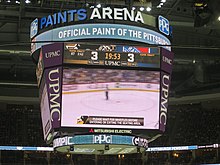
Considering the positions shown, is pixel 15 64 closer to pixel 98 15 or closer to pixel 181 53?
pixel 181 53

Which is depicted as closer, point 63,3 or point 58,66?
point 58,66

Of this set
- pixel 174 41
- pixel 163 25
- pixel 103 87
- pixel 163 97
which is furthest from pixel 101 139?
pixel 174 41

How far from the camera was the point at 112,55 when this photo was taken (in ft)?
29.6

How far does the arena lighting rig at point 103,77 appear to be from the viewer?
892 centimetres

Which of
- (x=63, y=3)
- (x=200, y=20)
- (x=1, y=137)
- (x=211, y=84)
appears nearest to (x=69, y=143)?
(x=200, y=20)

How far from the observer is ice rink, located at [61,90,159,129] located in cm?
891

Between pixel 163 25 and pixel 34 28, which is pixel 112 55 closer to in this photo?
pixel 163 25

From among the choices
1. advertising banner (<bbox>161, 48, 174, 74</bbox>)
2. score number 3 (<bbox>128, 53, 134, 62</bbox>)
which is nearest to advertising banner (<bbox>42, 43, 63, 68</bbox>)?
score number 3 (<bbox>128, 53, 134, 62</bbox>)

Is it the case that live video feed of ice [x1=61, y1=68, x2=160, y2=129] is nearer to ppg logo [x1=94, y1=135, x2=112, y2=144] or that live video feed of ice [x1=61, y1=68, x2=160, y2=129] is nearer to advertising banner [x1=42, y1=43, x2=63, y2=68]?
advertising banner [x1=42, y1=43, x2=63, y2=68]

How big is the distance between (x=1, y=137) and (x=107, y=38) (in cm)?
1670

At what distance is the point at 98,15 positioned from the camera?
922cm

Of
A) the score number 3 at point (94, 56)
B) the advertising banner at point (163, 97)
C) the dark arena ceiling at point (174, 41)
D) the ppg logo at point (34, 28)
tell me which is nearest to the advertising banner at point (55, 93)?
the score number 3 at point (94, 56)

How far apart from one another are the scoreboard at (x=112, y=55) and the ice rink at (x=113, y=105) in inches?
21.3

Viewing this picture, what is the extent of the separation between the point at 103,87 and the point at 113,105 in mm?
387
